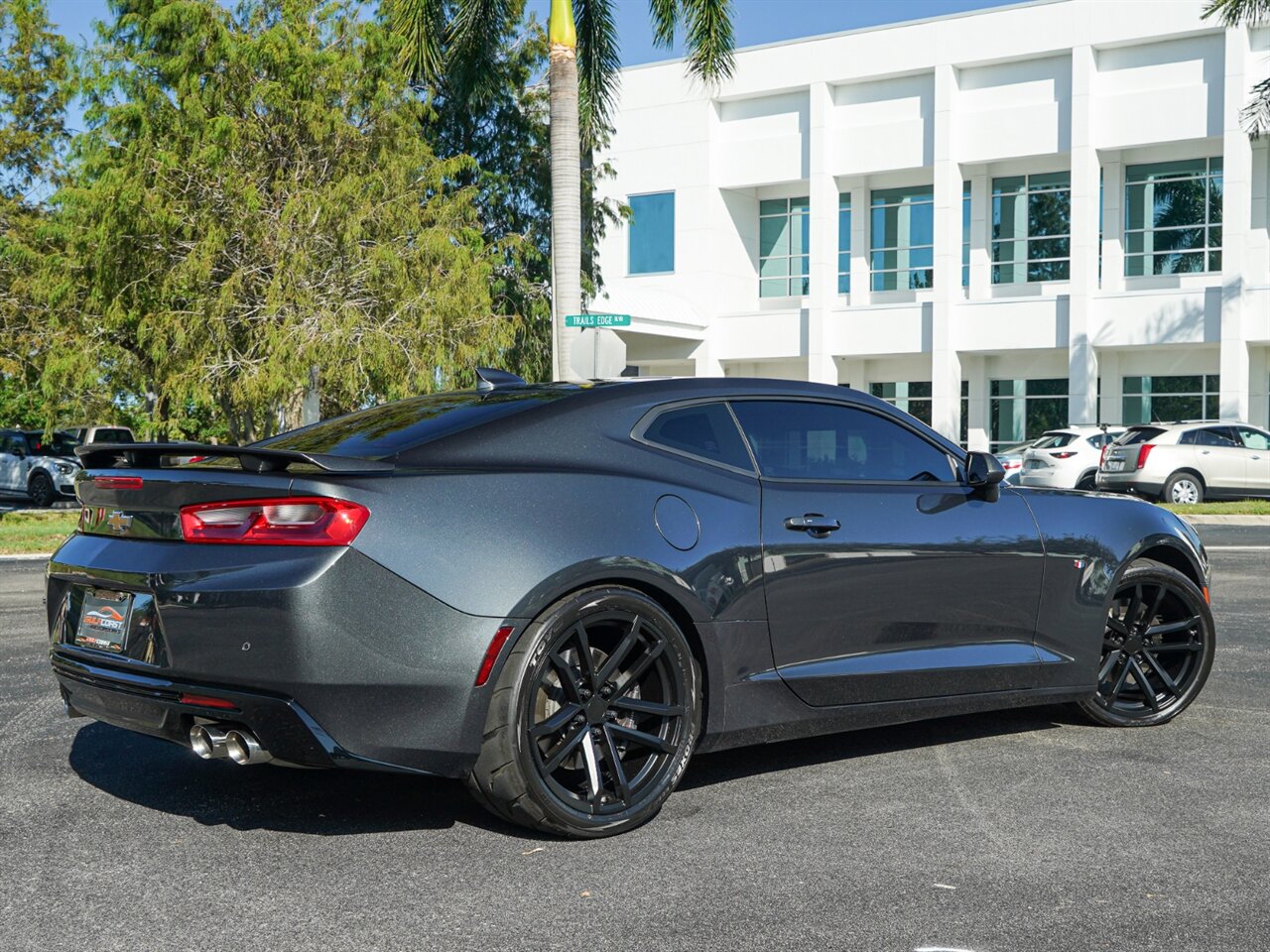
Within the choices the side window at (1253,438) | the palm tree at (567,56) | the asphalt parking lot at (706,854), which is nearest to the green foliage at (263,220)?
the palm tree at (567,56)

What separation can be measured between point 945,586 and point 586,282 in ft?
86.6

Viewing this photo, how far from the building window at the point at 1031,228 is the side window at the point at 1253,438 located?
11.9m

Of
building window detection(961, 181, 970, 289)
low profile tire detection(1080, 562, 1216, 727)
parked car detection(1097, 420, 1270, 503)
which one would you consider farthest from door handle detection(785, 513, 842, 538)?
building window detection(961, 181, 970, 289)

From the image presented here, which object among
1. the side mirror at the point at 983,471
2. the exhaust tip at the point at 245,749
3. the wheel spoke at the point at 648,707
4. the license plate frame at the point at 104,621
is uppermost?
the side mirror at the point at 983,471

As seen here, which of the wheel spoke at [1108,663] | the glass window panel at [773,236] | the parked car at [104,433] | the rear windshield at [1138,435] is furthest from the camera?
the glass window panel at [773,236]

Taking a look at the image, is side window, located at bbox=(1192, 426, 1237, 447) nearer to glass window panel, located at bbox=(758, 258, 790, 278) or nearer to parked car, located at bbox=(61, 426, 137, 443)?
glass window panel, located at bbox=(758, 258, 790, 278)

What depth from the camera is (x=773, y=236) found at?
141ft

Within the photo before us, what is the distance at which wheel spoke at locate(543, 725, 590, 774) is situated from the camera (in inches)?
180

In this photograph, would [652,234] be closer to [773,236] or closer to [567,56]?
[773,236]

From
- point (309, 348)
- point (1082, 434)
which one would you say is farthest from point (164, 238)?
point (1082, 434)

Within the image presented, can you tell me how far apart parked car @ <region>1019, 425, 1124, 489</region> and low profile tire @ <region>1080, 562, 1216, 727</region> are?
22.0 metres

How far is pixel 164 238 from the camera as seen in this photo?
2338 centimetres

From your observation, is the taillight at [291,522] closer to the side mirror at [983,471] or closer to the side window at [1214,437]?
the side mirror at [983,471]

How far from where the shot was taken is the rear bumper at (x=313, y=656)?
4.25 metres
